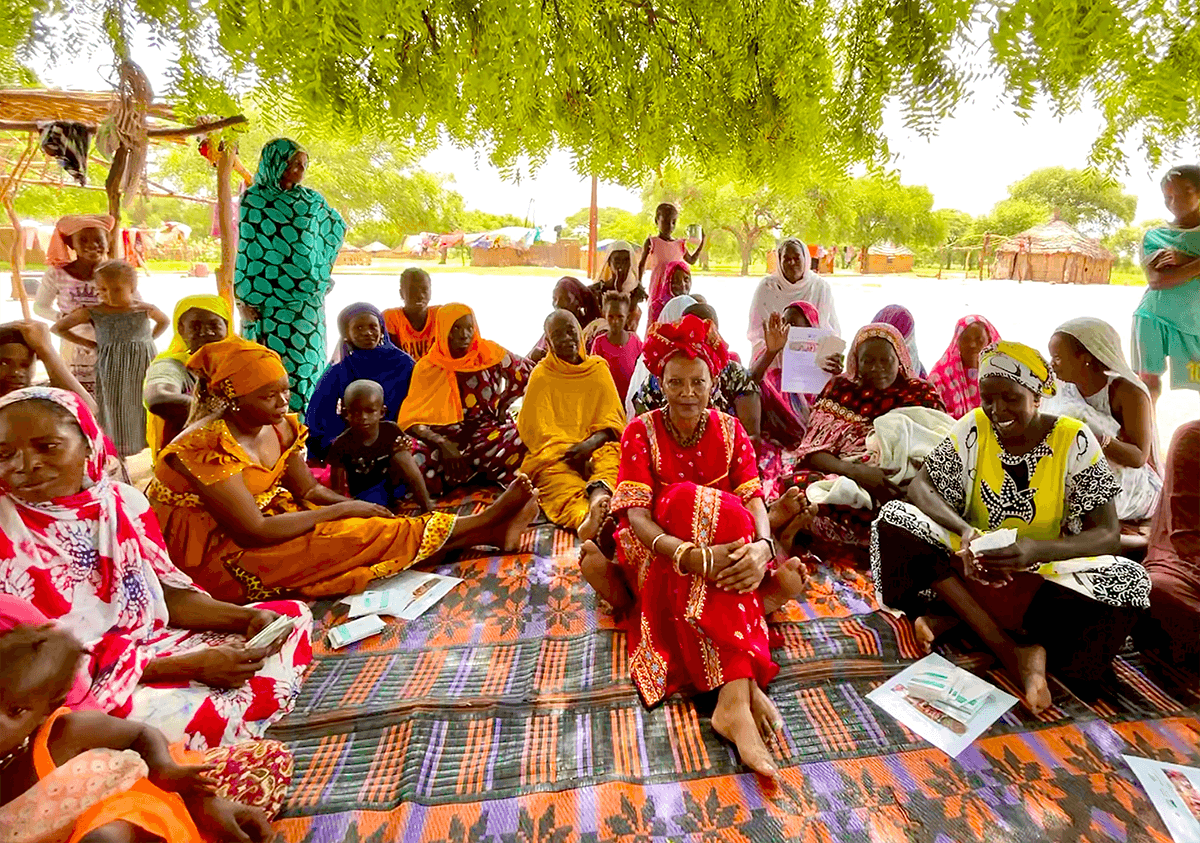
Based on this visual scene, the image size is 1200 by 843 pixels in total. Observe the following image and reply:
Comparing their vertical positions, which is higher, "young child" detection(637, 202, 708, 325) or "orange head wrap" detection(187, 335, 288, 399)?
"young child" detection(637, 202, 708, 325)

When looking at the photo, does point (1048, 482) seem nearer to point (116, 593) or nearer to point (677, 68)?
point (677, 68)

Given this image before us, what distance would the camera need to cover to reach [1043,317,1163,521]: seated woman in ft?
9.57

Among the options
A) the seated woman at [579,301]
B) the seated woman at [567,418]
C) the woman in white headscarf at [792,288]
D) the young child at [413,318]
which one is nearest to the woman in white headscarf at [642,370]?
the seated woman at [567,418]

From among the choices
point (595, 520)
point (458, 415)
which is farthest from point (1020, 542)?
point (458, 415)

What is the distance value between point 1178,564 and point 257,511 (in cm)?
358

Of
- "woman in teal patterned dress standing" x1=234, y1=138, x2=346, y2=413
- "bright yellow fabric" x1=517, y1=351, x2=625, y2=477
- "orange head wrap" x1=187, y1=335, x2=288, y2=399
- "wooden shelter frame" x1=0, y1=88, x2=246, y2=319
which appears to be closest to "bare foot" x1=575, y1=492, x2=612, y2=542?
"bright yellow fabric" x1=517, y1=351, x2=625, y2=477

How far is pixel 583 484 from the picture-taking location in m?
3.68

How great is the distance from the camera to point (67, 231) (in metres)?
4.02

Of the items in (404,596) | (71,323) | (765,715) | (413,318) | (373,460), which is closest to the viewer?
(765,715)

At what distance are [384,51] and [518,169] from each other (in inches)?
31.6

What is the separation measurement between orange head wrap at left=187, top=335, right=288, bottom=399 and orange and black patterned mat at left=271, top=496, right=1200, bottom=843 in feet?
3.50

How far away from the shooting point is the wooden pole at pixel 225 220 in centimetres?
540

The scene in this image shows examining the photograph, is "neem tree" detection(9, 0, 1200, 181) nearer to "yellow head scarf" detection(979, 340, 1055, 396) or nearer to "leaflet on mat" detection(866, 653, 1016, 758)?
"yellow head scarf" detection(979, 340, 1055, 396)

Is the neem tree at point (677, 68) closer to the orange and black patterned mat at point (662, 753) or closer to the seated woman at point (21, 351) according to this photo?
the orange and black patterned mat at point (662, 753)
